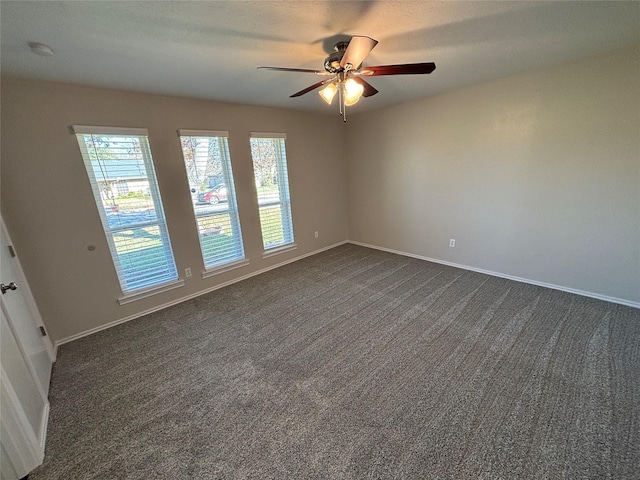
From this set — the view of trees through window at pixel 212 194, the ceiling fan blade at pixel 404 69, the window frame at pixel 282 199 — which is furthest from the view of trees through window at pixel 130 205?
the ceiling fan blade at pixel 404 69

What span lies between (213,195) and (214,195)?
0.04ft

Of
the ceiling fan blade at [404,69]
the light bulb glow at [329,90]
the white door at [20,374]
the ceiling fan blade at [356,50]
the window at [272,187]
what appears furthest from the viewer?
the window at [272,187]

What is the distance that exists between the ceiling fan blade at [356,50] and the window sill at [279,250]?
2.83m

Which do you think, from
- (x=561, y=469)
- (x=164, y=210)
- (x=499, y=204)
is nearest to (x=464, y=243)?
(x=499, y=204)

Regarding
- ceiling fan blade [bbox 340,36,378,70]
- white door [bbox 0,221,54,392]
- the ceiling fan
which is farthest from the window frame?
white door [bbox 0,221,54,392]

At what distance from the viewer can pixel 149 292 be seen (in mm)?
2965

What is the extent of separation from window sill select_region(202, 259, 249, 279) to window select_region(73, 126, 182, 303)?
1.39ft

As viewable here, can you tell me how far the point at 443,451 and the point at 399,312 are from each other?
137 centimetres

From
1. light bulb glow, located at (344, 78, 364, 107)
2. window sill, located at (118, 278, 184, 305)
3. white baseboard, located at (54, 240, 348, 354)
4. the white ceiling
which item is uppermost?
the white ceiling

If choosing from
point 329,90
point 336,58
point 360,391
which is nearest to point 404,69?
point 336,58

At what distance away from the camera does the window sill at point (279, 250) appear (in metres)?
4.00

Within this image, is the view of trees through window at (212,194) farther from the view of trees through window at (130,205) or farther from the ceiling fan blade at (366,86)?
the ceiling fan blade at (366,86)

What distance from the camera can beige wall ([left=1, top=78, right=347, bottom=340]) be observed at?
2.17 metres

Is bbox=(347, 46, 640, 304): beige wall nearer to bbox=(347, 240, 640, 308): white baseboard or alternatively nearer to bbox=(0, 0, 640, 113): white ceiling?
bbox=(347, 240, 640, 308): white baseboard
